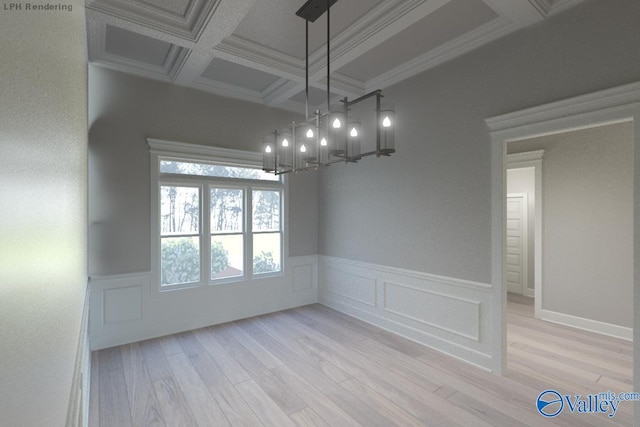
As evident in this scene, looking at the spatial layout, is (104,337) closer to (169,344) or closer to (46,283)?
(169,344)

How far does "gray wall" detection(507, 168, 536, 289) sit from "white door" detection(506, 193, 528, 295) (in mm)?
62

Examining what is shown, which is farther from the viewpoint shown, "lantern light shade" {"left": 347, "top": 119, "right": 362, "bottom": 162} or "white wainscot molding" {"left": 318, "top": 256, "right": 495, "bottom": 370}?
"white wainscot molding" {"left": 318, "top": 256, "right": 495, "bottom": 370}

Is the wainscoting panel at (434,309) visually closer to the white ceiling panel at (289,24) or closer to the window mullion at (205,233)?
the window mullion at (205,233)

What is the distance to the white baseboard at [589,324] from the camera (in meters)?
3.62

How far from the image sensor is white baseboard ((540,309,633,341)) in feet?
11.9

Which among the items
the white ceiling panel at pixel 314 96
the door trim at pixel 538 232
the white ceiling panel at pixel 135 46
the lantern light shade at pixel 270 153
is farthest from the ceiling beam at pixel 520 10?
the white ceiling panel at pixel 135 46

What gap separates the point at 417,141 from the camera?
364 cm

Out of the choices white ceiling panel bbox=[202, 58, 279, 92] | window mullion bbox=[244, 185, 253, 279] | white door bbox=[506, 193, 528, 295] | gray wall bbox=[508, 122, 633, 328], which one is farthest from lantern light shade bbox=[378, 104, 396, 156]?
white door bbox=[506, 193, 528, 295]

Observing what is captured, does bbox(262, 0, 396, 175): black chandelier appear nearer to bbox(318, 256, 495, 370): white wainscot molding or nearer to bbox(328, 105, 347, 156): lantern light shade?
bbox(328, 105, 347, 156): lantern light shade

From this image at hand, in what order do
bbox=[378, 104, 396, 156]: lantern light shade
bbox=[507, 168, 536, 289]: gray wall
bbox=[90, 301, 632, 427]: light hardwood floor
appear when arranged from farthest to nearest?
bbox=[507, 168, 536, 289]: gray wall < bbox=[90, 301, 632, 427]: light hardwood floor < bbox=[378, 104, 396, 156]: lantern light shade

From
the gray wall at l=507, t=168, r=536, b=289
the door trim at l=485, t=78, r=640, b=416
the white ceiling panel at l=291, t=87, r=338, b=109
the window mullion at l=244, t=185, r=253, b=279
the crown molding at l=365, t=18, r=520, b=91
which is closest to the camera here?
the door trim at l=485, t=78, r=640, b=416

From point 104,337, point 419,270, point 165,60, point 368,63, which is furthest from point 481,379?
point 165,60

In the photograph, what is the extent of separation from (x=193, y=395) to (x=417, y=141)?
11.3 feet

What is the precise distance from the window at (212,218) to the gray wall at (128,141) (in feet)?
0.52
